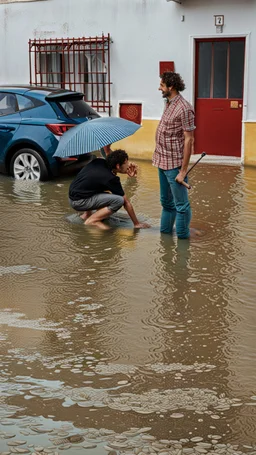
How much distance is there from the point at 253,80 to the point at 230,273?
7256 millimetres

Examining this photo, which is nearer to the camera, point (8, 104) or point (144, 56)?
point (8, 104)

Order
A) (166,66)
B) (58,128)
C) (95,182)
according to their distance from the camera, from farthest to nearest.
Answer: (166,66)
(58,128)
(95,182)

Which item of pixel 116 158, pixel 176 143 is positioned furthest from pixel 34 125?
pixel 176 143

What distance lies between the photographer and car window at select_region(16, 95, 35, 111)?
11.5 meters

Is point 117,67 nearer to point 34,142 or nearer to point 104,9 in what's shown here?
point 104,9

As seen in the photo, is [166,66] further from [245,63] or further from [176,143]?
[176,143]

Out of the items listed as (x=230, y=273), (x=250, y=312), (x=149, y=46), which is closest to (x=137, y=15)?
(x=149, y=46)

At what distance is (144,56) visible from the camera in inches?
569

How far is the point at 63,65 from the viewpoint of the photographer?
1573 cm

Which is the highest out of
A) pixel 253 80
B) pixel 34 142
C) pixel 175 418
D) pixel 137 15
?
pixel 137 15

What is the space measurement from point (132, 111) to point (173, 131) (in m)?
7.57

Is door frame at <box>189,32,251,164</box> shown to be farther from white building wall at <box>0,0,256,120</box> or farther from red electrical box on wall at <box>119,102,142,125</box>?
red electrical box on wall at <box>119,102,142,125</box>

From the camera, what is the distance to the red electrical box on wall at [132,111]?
48.4 feet

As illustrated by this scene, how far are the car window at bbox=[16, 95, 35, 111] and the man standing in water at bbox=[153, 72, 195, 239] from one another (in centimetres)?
437
